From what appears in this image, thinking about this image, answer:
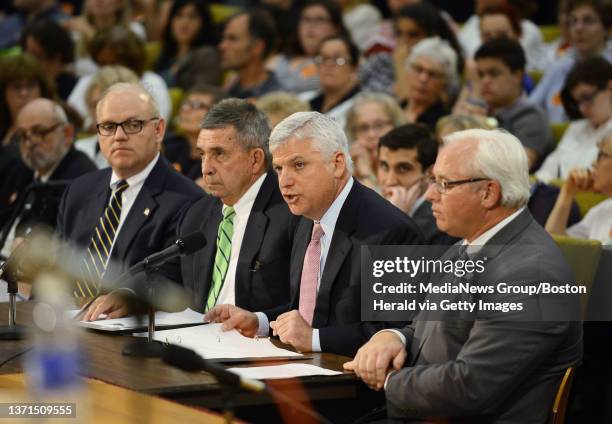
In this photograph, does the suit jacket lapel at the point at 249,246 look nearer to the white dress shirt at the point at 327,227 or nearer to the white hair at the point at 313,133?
the white dress shirt at the point at 327,227

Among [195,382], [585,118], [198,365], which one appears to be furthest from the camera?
[585,118]

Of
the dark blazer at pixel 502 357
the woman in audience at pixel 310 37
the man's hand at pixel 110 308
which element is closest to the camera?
the dark blazer at pixel 502 357

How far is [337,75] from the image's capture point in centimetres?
831

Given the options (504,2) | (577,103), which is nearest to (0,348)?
(577,103)

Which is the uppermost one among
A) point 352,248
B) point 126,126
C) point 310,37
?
point 310,37

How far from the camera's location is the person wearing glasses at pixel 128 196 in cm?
531

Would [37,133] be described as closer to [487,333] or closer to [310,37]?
[310,37]

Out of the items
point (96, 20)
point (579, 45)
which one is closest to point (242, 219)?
point (579, 45)

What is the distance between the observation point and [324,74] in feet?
27.4

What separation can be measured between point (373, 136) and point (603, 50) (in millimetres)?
2267

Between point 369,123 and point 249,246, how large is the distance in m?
2.39

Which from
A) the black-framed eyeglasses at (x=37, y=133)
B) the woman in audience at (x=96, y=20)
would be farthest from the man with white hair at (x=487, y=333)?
the woman in audience at (x=96, y=20)

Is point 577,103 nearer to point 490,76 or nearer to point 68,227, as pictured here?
point 490,76

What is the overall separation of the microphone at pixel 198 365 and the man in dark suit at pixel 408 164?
299 centimetres
